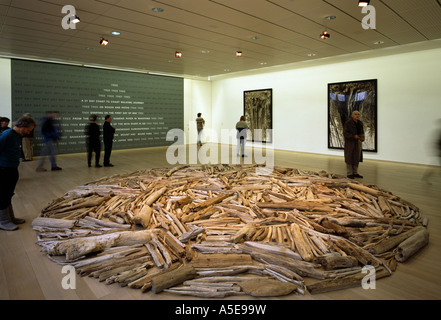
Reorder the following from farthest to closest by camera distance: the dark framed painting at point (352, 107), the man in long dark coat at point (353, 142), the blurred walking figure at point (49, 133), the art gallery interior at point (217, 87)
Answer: the dark framed painting at point (352, 107) < the blurred walking figure at point (49, 133) < the man in long dark coat at point (353, 142) < the art gallery interior at point (217, 87)

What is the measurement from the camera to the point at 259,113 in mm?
16828

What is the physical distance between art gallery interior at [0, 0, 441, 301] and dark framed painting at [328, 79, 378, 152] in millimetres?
165

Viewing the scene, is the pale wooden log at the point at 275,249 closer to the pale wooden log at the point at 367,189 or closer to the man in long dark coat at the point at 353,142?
the pale wooden log at the point at 367,189

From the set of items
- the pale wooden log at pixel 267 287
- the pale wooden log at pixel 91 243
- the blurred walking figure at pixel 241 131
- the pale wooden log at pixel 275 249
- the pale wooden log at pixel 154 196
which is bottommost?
the pale wooden log at pixel 267 287

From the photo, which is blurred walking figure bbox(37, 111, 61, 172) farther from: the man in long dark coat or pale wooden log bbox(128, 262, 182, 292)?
the man in long dark coat

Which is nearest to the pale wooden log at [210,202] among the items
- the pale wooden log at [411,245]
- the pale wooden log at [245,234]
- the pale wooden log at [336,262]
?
the pale wooden log at [245,234]

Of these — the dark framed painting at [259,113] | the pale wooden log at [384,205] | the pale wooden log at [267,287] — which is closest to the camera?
the pale wooden log at [267,287]

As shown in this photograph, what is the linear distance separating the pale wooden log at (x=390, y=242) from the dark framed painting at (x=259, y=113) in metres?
12.3

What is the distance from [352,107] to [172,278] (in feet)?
38.9

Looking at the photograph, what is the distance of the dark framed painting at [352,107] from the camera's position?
12.1 metres

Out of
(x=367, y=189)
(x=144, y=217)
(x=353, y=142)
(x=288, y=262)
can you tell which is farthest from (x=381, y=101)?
(x=144, y=217)

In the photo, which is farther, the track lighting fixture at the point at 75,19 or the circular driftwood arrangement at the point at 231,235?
the track lighting fixture at the point at 75,19

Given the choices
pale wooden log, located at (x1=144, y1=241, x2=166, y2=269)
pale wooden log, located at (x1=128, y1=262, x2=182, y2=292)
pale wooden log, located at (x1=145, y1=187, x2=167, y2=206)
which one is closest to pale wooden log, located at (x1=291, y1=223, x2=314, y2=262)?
pale wooden log, located at (x1=128, y1=262, x2=182, y2=292)
